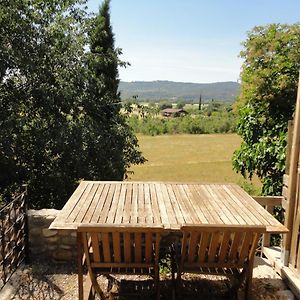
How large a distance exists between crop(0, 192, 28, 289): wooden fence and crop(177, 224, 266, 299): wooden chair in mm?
1962

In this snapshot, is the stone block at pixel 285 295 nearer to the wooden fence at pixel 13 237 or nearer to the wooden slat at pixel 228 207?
the wooden slat at pixel 228 207

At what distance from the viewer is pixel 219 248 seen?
2.80 metres

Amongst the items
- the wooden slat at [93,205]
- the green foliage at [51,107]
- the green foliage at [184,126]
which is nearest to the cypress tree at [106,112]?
the green foliage at [51,107]

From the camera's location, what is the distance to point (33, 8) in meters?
6.64

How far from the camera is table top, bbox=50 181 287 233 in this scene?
2.71 metres

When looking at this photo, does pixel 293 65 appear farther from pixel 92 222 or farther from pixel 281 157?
pixel 92 222

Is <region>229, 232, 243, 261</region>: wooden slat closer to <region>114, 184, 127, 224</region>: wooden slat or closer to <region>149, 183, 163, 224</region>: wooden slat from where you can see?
<region>149, 183, 163, 224</region>: wooden slat

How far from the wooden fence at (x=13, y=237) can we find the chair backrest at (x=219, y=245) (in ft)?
6.55

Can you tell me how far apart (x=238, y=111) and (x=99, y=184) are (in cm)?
357

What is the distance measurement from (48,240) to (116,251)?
171 cm

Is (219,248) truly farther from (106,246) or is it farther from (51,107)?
(51,107)

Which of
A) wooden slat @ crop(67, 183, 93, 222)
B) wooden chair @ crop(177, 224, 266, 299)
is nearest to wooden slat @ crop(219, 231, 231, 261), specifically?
wooden chair @ crop(177, 224, 266, 299)

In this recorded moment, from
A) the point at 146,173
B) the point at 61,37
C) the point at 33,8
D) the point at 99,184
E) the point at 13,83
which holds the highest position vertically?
the point at 33,8

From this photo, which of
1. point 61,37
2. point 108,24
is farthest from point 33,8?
point 108,24
